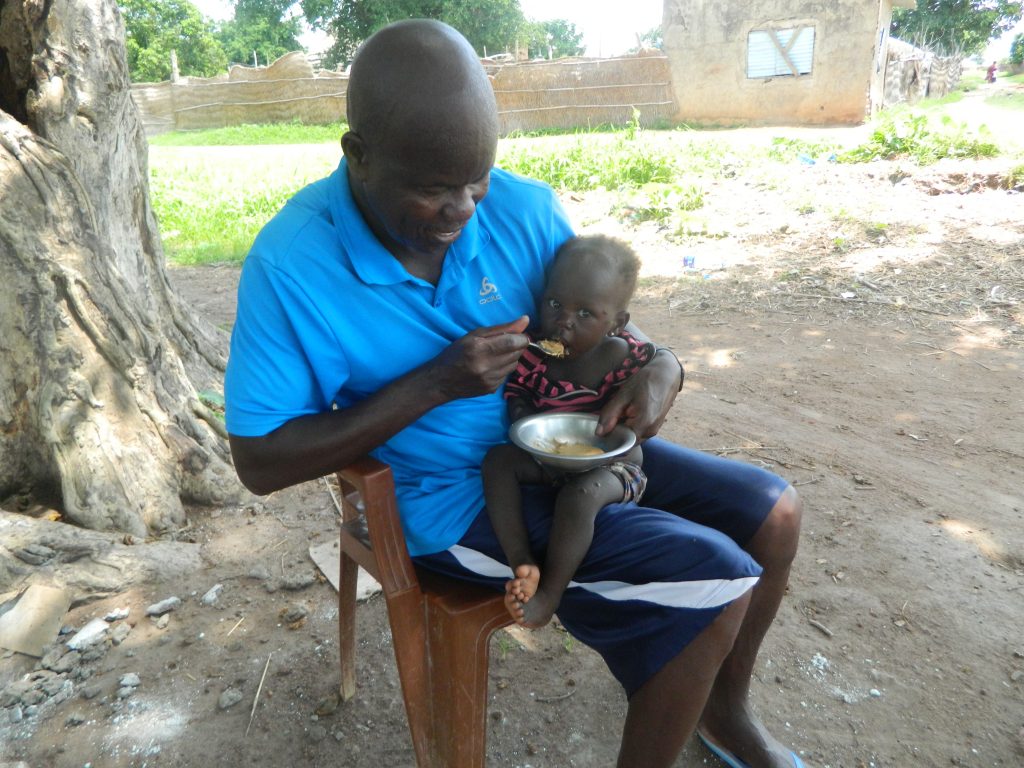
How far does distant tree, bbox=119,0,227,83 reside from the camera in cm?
2744

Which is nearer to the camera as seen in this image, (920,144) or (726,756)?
(726,756)

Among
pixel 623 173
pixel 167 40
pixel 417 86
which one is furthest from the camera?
pixel 167 40

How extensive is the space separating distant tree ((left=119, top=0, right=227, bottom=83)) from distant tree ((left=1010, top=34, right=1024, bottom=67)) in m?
31.1

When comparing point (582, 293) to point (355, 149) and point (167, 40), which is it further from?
point (167, 40)

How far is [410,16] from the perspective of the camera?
27.2 m

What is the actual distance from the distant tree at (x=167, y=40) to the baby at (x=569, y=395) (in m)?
30.0

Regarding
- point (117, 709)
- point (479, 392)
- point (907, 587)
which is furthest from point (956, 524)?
point (117, 709)

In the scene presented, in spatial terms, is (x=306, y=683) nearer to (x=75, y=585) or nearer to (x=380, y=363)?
(x=75, y=585)

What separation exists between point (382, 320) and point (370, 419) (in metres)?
0.21

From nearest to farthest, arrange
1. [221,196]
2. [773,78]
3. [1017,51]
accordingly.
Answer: [221,196] → [773,78] → [1017,51]

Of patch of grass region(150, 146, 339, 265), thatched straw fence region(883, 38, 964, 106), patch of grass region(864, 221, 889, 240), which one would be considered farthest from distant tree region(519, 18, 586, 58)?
patch of grass region(864, 221, 889, 240)

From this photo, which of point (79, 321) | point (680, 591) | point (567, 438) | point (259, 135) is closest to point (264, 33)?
point (259, 135)

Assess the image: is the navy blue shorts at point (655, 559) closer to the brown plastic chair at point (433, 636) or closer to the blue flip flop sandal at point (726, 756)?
the brown plastic chair at point (433, 636)

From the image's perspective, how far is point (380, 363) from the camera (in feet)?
5.11
